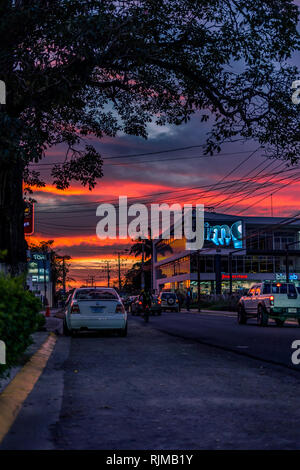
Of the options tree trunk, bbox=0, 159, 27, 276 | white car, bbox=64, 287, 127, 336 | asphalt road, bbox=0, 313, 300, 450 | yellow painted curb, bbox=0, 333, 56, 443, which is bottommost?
asphalt road, bbox=0, 313, 300, 450

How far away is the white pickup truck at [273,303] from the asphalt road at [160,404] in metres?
13.2

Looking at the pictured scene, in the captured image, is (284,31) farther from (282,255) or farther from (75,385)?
(282,255)

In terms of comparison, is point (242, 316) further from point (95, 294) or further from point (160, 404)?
point (160, 404)

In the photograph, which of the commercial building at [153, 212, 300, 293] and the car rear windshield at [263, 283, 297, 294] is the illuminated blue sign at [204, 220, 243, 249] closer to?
the commercial building at [153, 212, 300, 293]

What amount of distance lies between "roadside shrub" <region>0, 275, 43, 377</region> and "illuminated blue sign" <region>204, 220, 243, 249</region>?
Answer: 81688 mm

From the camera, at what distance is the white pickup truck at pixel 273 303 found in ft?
86.0

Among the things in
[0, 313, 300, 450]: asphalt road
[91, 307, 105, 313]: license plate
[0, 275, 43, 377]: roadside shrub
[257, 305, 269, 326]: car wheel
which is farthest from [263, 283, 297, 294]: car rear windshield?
[0, 275, 43, 377]: roadside shrub

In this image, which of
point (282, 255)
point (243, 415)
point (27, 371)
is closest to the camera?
point (243, 415)

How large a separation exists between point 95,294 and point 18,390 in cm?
1171

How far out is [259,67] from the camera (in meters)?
15.6

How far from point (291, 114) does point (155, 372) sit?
9277 millimetres

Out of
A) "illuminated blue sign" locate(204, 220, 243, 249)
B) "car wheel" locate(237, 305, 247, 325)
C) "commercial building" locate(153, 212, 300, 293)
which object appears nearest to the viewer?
"car wheel" locate(237, 305, 247, 325)

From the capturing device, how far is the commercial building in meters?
89.9
